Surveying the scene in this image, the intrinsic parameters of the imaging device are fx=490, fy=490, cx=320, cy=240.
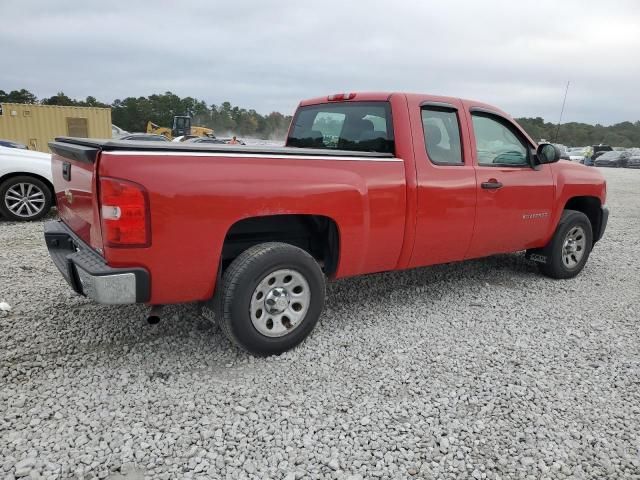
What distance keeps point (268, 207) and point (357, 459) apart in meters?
1.52

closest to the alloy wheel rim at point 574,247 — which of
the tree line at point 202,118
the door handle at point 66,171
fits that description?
the door handle at point 66,171

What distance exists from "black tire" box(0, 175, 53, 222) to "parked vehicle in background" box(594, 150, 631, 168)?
1424 inches

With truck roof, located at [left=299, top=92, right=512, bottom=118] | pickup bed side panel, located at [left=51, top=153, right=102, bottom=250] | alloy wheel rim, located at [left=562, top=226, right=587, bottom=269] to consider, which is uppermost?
truck roof, located at [left=299, top=92, right=512, bottom=118]

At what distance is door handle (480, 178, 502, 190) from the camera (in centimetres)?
421

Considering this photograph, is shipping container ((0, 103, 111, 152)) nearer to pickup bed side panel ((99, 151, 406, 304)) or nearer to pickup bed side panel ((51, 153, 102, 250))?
pickup bed side panel ((51, 153, 102, 250))

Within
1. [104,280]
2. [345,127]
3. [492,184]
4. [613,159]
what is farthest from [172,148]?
[613,159]

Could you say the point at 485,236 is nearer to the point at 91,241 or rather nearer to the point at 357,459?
the point at 357,459

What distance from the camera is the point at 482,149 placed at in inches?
172

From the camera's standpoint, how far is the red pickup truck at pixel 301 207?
2.69 metres

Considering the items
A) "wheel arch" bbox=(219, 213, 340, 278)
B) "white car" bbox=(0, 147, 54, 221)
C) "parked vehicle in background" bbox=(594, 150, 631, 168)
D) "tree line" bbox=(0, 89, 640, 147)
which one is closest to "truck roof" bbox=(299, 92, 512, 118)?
"wheel arch" bbox=(219, 213, 340, 278)

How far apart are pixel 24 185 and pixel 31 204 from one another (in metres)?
0.30

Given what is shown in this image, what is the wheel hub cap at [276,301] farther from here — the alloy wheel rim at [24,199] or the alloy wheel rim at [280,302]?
the alloy wheel rim at [24,199]

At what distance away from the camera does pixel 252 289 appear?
10.0 ft

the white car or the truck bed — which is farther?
the white car
